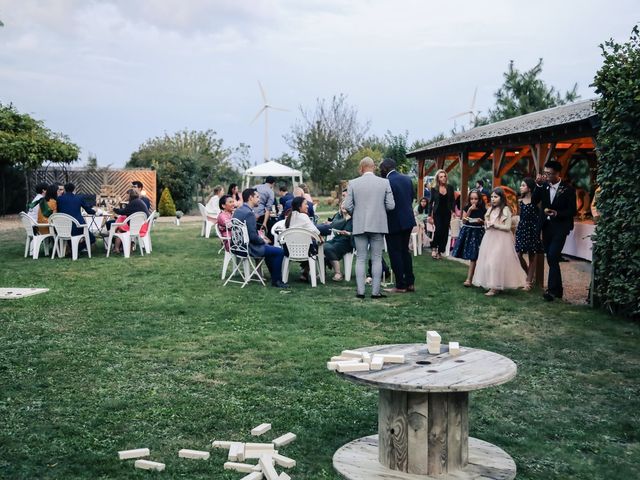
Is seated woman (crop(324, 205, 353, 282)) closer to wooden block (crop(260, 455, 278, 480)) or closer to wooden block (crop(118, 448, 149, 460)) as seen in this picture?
wooden block (crop(118, 448, 149, 460))

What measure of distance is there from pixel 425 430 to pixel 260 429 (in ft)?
3.80

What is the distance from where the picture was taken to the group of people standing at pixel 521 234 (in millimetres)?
9391

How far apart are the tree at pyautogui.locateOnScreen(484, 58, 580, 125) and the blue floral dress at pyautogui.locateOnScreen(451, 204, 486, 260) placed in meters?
16.4

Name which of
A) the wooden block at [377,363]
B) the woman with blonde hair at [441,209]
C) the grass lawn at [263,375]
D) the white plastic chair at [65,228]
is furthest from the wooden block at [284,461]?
the white plastic chair at [65,228]

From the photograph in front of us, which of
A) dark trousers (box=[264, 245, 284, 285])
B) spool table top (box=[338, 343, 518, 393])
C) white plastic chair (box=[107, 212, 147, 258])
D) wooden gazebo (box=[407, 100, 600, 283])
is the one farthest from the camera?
white plastic chair (box=[107, 212, 147, 258])

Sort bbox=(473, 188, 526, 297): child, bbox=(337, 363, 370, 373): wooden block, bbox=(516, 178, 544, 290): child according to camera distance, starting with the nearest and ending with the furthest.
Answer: bbox=(337, 363, 370, 373): wooden block
bbox=(473, 188, 526, 297): child
bbox=(516, 178, 544, 290): child

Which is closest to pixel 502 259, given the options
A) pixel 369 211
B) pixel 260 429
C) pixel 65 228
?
pixel 369 211

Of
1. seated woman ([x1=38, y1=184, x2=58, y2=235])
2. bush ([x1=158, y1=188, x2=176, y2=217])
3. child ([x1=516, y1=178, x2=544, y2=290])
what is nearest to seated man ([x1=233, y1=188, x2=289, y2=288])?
child ([x1=516, y1=178, x2=544, y2=290])

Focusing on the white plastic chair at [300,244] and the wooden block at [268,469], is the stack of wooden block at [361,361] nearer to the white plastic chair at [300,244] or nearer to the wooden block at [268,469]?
the wooden block at [268,469]

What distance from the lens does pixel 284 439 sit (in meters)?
4.29

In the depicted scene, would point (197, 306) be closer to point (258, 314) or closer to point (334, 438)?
point (258, 314)

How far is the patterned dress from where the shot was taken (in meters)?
10.2

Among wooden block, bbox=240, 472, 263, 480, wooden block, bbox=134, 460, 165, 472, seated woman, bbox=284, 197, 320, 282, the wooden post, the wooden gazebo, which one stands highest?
the wooden gazebo

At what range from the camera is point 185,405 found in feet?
16.5
